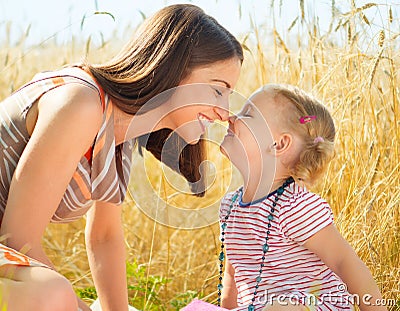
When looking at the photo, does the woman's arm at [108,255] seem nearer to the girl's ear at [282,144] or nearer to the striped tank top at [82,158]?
the striped tank top at [82,158]

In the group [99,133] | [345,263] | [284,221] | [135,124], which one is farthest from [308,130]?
[99,133]

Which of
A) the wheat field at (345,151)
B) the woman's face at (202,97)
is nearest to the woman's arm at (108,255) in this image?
the wheat field at (345,151)

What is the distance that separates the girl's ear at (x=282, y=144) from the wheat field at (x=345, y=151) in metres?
0.32

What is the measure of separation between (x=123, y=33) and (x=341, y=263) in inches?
89.4

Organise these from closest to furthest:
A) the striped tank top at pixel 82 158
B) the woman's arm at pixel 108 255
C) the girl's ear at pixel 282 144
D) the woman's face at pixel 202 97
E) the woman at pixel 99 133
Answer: the woman at pixel 99 133, the striped tank top at pixel 82 158, the woman's face at pixel 202 97, the girl's ear at pixel 282 144, the woman's arm at pixel 108 255

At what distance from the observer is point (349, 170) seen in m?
2.41

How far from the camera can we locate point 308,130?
2006mm

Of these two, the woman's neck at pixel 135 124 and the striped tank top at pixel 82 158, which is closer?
the striped tank top at pixel 82 158

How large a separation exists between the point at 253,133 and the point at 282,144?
0.30 feet

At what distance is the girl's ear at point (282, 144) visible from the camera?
202 centimetres

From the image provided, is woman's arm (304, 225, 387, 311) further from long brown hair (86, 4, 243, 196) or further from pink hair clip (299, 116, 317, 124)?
long brown hair (86, 4, 243, 196)

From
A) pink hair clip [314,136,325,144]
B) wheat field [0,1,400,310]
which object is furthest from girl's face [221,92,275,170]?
wheat field [0,1,400,310]

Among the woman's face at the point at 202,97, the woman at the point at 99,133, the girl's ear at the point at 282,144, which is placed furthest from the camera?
the girl's ear at the point at 282,144

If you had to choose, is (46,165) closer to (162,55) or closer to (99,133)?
(99,133)
